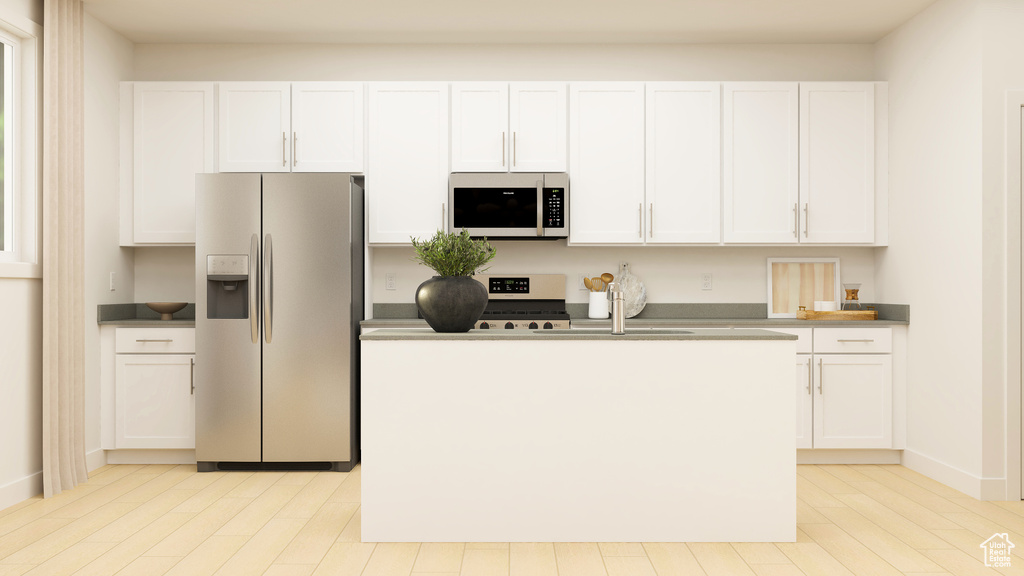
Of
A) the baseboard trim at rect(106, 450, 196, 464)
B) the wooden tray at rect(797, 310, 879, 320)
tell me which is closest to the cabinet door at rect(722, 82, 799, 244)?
the wooden tray at rect(797, 310, 879, 320)

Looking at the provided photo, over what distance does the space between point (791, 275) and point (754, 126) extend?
1.02 m

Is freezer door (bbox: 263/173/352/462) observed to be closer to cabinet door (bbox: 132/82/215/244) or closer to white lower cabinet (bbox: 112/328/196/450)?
white lower cabinet (bbox: 112/328/196/450)

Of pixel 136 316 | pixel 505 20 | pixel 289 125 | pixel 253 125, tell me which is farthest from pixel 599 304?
pixel 136 316

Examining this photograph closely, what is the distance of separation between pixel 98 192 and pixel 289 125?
1.15m

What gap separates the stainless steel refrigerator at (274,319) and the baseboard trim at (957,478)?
3.22 metres

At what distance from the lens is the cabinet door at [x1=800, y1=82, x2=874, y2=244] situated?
427cm

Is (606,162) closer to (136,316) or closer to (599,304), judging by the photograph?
(599,304)

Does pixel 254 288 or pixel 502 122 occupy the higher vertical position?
pixel 502 122

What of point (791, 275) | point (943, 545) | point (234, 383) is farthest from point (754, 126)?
point (234, 383)

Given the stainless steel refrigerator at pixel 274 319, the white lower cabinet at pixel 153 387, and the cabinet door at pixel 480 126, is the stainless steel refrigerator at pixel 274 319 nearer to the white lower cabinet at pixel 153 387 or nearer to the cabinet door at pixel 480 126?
the white lower cabinet at pixel 153 387

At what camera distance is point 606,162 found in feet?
14.1

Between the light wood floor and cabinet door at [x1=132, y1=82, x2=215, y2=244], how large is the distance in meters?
1.53

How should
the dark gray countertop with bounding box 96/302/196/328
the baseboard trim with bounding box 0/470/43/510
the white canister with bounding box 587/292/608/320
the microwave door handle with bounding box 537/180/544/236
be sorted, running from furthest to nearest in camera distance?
the white canister with bounding box 587/292/608/320
the microwave door handle with bounding box 537/180/544/236
the dark gray countertop with bounding box 96/302/196/328
the baseboard trim with bounding box 0/470/43/510

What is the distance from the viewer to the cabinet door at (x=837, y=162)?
4266 millimetres
